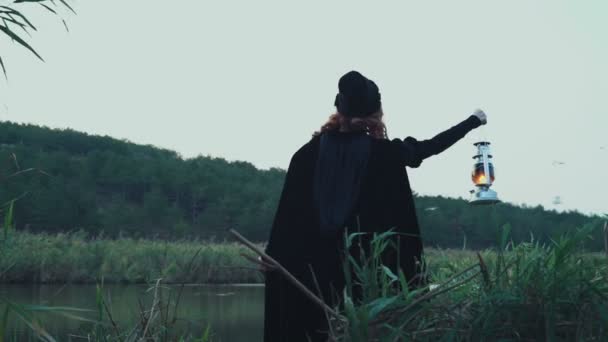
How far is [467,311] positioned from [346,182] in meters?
1.75

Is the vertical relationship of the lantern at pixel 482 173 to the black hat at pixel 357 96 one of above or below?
below

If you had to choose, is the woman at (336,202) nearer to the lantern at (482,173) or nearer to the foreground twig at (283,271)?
the lantern at (482,173)

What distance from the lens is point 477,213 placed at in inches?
2060

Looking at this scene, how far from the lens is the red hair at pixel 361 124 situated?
325 cm

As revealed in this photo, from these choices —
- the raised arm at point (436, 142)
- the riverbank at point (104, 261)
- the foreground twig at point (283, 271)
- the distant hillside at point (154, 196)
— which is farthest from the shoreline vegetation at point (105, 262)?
the distant hillside at point (154, 196)

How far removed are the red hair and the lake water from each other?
3.27m

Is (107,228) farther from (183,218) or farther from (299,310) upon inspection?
(299,310)

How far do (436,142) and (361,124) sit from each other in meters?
0.42

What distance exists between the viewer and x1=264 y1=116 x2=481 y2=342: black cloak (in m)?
3.09

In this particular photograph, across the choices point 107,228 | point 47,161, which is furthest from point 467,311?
point 47,161

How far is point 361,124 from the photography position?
10.7 feet

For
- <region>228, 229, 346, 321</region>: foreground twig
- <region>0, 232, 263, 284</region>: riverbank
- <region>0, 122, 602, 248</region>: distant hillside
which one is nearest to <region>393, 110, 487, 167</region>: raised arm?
<region>228, 229, 346, 321</region>: foreground twig

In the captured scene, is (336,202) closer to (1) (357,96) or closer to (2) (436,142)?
(1) (357,96)

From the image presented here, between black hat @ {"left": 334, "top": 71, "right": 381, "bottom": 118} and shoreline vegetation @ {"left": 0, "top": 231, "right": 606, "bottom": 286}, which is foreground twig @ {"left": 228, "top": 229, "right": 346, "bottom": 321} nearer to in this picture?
black hat @ {"left": 334, "top": 71, "right": 381, "bottom": 118}
